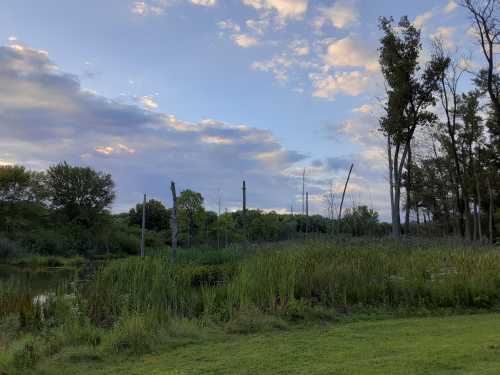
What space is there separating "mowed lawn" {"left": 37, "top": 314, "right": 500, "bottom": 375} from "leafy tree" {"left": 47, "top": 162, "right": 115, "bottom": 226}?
43466 millimetres

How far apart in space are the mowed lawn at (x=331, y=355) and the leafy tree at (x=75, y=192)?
43.5 m

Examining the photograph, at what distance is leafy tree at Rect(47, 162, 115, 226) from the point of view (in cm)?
4616

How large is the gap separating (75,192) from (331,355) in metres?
45.9

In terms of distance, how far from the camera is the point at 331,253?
31.5ft

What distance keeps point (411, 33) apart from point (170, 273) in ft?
61.0

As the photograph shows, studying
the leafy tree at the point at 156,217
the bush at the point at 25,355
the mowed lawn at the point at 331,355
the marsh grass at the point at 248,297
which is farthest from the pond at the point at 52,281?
the leafy tree at the point at 156,217

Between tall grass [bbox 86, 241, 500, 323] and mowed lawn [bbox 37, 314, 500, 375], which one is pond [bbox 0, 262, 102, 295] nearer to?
tall grass [bbox 86, 241, 500, 323]

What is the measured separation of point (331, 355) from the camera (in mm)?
4418

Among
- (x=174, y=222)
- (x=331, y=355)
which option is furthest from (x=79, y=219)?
(x=331, y=355)

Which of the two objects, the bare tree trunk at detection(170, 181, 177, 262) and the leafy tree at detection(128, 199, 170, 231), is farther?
the leafy tree at detection(128, 199, 170, 231)

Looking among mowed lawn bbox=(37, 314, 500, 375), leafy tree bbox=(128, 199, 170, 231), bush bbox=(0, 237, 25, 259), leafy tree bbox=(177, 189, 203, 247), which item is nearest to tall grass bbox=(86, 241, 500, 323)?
mowed lawn bbox=(37, 314, 500, 375)

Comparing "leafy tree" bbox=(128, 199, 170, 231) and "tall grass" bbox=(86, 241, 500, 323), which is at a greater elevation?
"leafy tree" bbox=(128, 199, 170, 231)

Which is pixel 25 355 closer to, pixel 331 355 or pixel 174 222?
pixel 331 355

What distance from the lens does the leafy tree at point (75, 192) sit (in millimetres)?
46156
